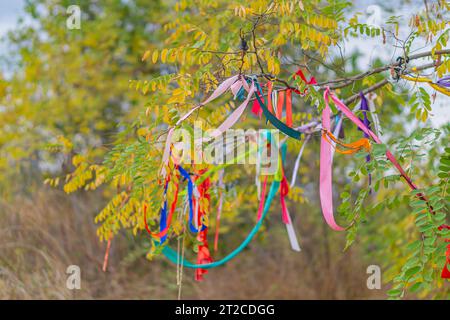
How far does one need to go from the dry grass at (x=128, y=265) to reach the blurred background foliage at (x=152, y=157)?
1cm

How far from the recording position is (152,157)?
279cm

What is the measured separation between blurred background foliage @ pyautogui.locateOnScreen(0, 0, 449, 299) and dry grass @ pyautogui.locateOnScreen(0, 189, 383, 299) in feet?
0.05

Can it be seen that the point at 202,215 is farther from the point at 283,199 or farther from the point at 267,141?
the point at 283,199

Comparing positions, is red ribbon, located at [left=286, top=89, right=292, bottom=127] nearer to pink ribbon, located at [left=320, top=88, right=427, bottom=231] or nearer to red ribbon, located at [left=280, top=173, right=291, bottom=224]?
pink ribbon, located at [left=320, top=88, right=427, bottom=231]

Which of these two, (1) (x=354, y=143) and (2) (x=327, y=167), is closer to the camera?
(1) (x=354, y=143)

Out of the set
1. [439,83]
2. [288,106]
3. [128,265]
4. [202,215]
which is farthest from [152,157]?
[128,265]

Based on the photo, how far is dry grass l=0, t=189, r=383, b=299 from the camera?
15.6ft

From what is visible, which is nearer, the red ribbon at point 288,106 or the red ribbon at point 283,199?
the red ribbon at point 288,106

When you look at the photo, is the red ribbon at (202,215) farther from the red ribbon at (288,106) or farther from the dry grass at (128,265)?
the dry grass at (128,265)

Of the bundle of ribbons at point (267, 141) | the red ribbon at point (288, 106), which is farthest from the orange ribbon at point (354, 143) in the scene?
the red ribbon at point (288, 106)

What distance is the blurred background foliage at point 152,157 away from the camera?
2.98m

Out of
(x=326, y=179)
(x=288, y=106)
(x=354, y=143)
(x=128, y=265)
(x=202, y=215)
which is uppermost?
(x=288, y=106)

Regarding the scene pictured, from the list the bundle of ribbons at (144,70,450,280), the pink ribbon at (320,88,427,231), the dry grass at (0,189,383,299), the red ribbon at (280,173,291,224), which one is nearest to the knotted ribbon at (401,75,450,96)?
the bundle of ribbons at (144,70,450,280)

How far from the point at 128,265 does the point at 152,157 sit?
10.8 feet
